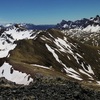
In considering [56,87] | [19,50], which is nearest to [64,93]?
[56,87]

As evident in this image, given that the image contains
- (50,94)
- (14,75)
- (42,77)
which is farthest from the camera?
(14,75)

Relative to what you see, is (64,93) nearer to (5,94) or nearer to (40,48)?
(5,94)

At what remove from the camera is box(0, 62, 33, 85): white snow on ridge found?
79.2 m

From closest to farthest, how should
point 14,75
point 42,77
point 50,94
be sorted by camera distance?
point 50,94
point 42,77
point 14,75

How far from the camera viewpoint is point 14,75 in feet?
291

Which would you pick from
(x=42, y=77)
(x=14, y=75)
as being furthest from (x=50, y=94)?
(x=14, y=75)

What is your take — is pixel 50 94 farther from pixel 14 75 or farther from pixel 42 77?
pixel 14 75

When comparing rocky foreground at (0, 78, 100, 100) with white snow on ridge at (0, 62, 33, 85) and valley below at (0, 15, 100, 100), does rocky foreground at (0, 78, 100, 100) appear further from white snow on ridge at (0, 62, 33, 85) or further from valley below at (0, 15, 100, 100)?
white snow on ridge at (0, 62, 33, 85)

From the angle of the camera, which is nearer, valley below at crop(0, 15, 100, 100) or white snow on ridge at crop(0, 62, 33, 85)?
valley below at crop(0, 15, 100, 100)

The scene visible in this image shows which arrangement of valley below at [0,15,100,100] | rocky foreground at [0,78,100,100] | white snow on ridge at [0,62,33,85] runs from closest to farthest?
rocky foreground at [0,78,100,100] < valley below at [0,15,100,100] < white snow on ridge at [0,62,33,85]

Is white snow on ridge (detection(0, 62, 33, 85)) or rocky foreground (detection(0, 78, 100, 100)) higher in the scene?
rocky foreground (detection(0, 78, 100, 100))

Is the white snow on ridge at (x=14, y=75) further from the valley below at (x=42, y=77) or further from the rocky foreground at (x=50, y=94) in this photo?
the rocky foreground at (x=50, y=94)

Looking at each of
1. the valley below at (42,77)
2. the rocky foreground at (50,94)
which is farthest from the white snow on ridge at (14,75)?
the rocky foreground at (50,94)

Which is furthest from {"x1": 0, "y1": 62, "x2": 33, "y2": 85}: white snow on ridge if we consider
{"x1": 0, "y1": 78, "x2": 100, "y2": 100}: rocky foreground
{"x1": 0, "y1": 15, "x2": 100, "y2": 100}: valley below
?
{"x1": 0, "y1": 78, "x2": 100, "y2": 100}: rocky foreground
